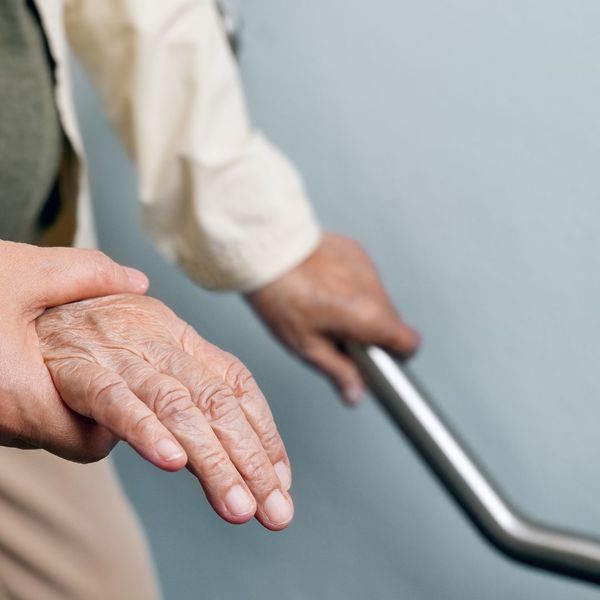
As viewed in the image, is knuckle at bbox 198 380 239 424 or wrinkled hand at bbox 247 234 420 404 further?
wrinkled hand at bbox 247 234 420 404

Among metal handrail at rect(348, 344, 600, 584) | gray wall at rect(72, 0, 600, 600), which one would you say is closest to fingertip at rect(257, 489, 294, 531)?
metal handrail at rect(348, 344, 600, 584)

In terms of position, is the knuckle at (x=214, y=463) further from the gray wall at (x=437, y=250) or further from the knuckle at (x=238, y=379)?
the gray wall at (x=437, y=250)

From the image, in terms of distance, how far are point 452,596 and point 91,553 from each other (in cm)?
27

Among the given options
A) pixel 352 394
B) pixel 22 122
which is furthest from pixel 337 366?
pixel 22 122

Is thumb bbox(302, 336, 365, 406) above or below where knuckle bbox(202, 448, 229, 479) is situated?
below

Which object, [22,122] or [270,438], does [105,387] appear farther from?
[22,122]

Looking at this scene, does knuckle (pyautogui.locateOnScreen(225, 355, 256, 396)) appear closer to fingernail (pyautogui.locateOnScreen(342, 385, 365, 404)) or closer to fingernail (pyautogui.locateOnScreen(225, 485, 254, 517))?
fingernail (pyautogui.locateOnScreen(225, 485, 254, 517))

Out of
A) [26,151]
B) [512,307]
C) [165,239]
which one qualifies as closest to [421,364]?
[512,307]

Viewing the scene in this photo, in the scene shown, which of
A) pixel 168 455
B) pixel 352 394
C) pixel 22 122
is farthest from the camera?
pixel 352 394

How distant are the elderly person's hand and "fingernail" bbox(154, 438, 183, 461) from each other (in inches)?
2.0

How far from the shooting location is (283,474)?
1.06 feet

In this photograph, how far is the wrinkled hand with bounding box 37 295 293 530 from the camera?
0.29m

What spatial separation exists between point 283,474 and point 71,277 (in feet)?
0.36

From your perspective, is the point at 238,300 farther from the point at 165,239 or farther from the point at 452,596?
the point at 452,596
